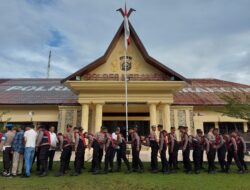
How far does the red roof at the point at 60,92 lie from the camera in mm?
19281

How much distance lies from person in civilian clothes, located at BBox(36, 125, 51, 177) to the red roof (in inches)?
414

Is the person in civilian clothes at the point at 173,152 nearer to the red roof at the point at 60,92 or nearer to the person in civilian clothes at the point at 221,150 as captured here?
the person in civilian clothes at the point at 221,150

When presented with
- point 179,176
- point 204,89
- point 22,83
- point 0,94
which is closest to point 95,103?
point 179,176

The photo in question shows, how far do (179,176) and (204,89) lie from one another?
55.9 ft

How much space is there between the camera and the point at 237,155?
28.1 ft

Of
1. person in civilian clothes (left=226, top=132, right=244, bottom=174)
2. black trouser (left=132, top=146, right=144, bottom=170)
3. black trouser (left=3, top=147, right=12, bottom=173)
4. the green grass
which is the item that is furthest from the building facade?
the green grass

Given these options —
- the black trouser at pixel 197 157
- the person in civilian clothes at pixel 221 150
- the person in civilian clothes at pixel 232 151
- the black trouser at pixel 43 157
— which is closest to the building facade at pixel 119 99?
the person in civilian clothes at pixel 232 151

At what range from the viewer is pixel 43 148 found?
25.5 ft

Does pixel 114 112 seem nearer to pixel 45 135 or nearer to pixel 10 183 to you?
pixel 45 135

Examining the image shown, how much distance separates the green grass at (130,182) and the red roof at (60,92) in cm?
1168

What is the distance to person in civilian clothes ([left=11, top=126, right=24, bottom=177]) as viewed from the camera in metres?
7.55

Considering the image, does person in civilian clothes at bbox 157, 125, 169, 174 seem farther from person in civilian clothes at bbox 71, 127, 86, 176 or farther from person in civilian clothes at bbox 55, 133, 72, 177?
person in civilian clothes at bbox 55, 133, 72, 177

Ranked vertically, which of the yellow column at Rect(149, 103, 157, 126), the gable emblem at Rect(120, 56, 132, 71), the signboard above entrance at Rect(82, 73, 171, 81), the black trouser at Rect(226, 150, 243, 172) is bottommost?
the black trouser at Rect(226, 150, 243, 172)

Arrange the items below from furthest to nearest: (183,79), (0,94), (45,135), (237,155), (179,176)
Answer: (0,94), (183,79), (237,155), (45,135), (179,176)
